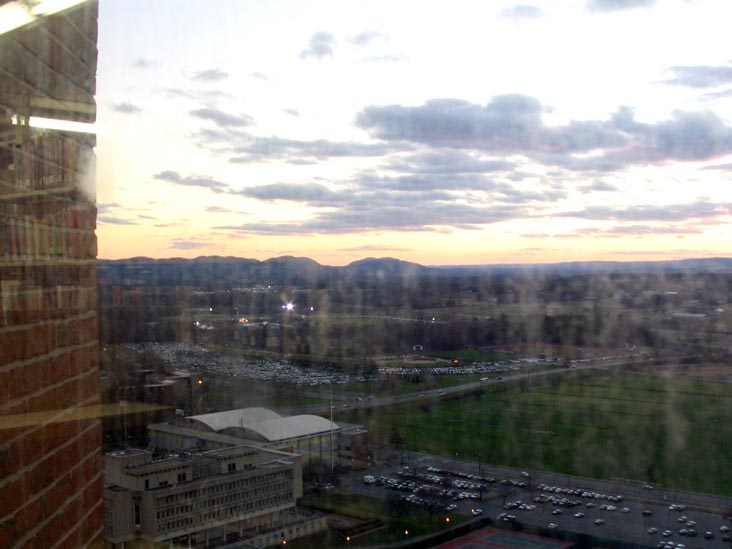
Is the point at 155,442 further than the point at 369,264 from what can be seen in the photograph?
No

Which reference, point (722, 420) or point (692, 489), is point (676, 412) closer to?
point (722, 420)

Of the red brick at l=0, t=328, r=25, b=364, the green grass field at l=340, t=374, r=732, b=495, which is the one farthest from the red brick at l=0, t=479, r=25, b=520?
the green grass field at l=340, t=374, r=732, b=495

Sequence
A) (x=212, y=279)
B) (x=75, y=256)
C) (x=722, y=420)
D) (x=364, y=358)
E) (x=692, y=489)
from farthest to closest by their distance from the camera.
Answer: (x=364, y=358) < (x=212, y=279) < (x=722, y=420) < (x=692, y=489) < (x=75, y=256)

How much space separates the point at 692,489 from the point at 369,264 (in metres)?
6.59

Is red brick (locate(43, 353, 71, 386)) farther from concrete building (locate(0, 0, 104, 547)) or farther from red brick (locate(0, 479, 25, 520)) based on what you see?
red brick (locate(0, 479, 25, 520))

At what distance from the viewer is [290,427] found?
7.14 m

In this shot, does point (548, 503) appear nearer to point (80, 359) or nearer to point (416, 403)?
point (416, 403)

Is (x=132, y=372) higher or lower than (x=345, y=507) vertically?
higher

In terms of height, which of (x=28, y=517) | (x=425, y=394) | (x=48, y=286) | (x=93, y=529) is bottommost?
(x=425, y=394)

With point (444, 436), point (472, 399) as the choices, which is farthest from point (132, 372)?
point (472, 399)

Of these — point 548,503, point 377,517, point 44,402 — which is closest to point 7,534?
point 44,402

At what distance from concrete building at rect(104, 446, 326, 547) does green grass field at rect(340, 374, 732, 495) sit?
2.78 meters

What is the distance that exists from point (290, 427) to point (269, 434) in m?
0.34

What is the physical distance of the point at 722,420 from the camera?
6.79m
